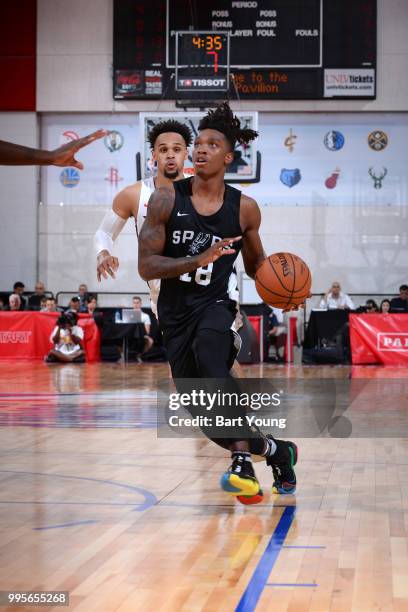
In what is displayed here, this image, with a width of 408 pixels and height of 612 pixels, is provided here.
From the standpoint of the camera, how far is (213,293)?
16.4 ft

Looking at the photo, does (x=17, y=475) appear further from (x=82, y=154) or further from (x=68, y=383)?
(x=82, y=154)

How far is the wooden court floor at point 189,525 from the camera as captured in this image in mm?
3236

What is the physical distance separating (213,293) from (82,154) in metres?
19.4

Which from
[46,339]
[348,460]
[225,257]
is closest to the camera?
[225,257]

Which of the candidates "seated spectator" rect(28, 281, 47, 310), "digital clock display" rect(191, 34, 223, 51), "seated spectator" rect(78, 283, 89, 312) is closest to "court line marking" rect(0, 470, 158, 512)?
"digital clock display" rect(191, 34, 223, 51)

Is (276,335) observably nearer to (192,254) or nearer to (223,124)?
(223,124)

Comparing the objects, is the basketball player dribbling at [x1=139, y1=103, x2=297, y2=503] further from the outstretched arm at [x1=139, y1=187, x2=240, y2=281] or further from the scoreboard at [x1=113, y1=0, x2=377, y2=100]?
the scoreboard at [x1=113, y1=0, x2=377, y2=100]

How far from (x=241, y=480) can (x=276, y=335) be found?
46.8ft

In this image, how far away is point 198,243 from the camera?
16.2ft

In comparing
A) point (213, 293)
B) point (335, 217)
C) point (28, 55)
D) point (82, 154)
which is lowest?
point (213, 293)

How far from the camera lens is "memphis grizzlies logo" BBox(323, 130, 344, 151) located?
23.1 m

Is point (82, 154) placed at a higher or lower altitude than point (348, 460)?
higher

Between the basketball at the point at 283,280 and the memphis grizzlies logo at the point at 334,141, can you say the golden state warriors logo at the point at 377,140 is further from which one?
the basketball at the point at 283,280

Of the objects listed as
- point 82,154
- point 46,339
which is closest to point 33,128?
point 82,154
